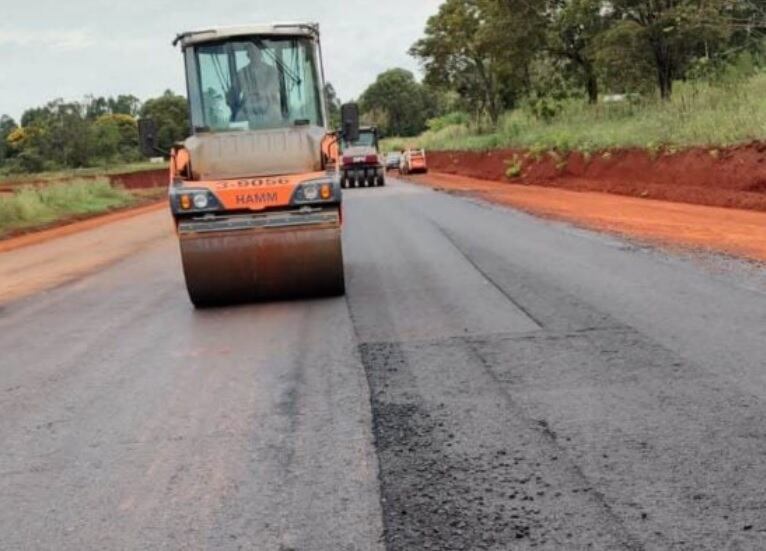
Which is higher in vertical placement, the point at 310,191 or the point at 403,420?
the point at 310,191

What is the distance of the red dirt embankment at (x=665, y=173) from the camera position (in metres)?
18.5

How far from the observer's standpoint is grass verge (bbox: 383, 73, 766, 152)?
2148 centimetres

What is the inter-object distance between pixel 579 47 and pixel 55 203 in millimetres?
24085

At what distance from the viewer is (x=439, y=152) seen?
65.1 meters

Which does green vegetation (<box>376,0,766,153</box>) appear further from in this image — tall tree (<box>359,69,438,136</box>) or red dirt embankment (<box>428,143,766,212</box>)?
tall tree (<box>359,69,438,136</box>)

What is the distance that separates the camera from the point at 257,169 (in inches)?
371

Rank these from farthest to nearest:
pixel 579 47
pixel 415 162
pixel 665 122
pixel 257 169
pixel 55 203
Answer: pixel 415 162 → pixel 579 47 → pixel 55 203 → pixel 665 122 → pixel 257 169

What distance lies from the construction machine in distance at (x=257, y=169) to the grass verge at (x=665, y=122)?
13.3 metres

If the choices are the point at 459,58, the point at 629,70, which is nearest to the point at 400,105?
the point at 459,58

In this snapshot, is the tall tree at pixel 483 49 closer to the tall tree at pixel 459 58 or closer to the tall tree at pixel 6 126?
the tall tree at pixel 459 58

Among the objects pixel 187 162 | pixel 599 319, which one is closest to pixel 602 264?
pixel 599 319

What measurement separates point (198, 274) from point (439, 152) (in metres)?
57.0

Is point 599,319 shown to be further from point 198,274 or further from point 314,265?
point 198,274

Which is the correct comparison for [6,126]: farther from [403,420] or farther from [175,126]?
[403,420]
